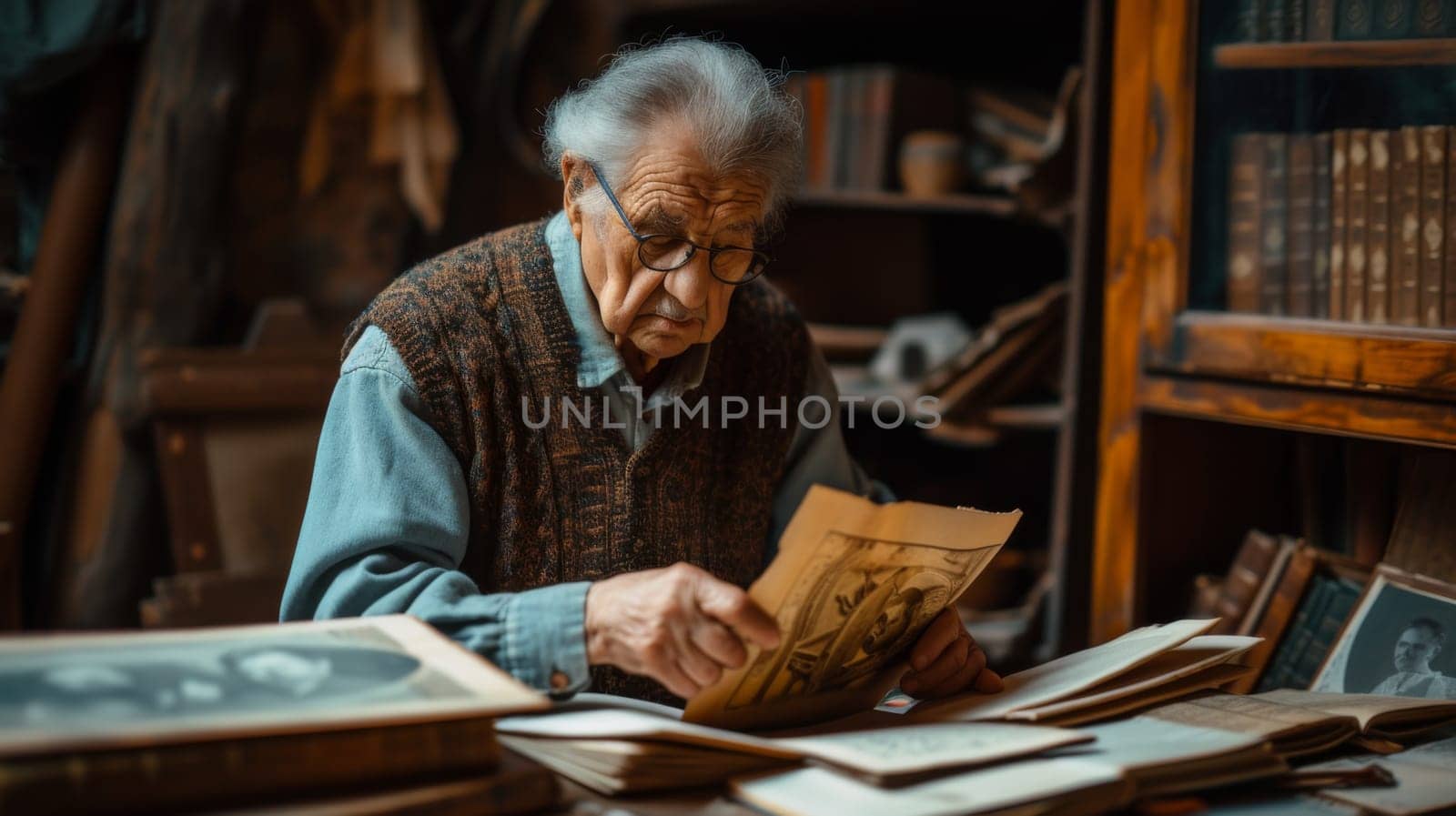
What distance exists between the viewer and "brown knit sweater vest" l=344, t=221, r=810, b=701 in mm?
1325

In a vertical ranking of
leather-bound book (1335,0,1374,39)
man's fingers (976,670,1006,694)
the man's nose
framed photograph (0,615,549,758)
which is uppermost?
leather-bound book (1335,0,1374,39)

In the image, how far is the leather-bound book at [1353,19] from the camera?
5.44 feet

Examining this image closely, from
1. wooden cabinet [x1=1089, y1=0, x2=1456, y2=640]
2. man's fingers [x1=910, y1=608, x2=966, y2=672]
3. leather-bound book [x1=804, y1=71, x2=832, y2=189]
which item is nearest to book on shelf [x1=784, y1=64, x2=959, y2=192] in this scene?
leather-bound book [x1=804, y1=71, x2=832, y2=189]

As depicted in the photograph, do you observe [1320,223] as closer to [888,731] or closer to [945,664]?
[945,664]

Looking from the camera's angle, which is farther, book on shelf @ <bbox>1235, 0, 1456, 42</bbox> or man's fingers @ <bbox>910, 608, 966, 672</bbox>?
book on shelf @ <bbox>1235, 0, 1456, 42</bbox>

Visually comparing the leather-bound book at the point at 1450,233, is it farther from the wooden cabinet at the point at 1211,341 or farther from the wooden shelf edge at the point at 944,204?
the wooden shelf edge at the point at 944,204

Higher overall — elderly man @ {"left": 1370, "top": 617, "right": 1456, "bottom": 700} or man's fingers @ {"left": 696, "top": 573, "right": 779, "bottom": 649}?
man's fingers @ {"left": 696, "top": 573, "right": 779, "bottom": 649}

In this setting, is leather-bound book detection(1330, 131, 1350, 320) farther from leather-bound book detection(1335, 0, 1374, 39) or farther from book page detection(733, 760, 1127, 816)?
book page detection(733, 760, 1127, 816)

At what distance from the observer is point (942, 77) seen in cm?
302

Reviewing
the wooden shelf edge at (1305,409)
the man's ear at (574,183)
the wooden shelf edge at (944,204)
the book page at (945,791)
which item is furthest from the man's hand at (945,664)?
the wooden shelf edge at (944,204)

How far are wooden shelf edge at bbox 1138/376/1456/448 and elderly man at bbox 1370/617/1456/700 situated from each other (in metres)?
0.22

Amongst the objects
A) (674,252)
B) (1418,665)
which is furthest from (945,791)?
(1418,665)

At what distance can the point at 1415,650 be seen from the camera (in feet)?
4.90

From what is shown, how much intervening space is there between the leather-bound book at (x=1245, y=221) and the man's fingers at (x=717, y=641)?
117cm
